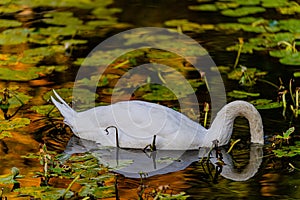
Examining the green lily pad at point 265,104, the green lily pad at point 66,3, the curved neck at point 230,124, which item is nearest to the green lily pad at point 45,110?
the curved neck at point 230,124

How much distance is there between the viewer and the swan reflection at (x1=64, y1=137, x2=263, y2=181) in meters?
4.12

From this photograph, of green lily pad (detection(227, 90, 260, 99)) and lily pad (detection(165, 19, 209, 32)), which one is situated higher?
lily pad (detection(165, 19, 209, 32))

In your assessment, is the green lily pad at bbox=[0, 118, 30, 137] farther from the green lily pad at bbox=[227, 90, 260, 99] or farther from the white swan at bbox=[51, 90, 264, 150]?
the green lily pad at bbox=[227, 90, 260, 99]

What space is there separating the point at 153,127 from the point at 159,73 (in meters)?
1.56

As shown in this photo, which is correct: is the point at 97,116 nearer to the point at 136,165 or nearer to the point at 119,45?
the point at 136,165

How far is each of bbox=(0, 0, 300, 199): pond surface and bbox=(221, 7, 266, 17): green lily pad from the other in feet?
0.03

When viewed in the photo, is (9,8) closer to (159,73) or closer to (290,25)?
(159,73)

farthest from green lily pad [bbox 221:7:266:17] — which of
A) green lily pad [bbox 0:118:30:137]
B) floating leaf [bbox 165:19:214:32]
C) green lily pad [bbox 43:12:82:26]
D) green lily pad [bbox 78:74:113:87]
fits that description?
green lily pad [bbox 0:118:30:137]

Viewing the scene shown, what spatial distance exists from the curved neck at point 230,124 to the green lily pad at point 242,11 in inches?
127

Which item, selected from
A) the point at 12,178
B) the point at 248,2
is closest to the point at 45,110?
the point at 12,178

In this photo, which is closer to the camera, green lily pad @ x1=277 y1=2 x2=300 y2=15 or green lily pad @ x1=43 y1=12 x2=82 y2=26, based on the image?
green lily pad @ x1=43 y1=12 x2=82 y2=26

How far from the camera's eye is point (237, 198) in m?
3.77

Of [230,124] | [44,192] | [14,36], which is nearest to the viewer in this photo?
[44,192]

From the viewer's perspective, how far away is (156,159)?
4297 mm
